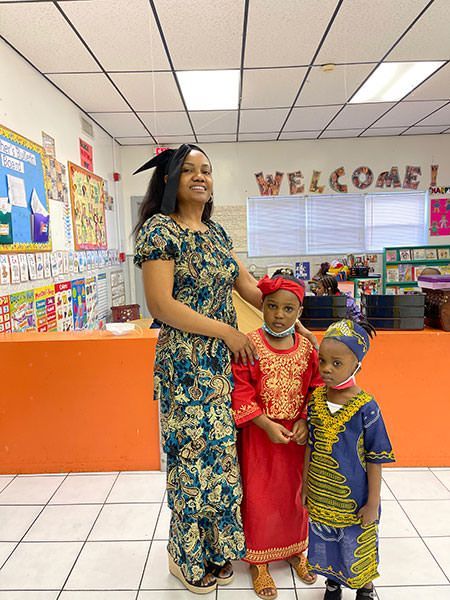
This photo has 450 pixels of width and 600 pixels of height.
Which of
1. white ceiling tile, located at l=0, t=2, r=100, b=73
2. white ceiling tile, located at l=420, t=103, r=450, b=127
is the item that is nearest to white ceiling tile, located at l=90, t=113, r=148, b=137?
white ceiling tile, located at l=0, t=2, r=100, b=73

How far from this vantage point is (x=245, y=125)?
16.7 ft

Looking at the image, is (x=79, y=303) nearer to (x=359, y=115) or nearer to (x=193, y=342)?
(x=193, y=342)

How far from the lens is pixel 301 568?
1.66 metres

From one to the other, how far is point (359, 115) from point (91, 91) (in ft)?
9.57

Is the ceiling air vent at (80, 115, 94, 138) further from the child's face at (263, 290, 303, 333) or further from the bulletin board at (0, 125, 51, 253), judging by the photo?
the child's face at (263, 290, 303, 333)

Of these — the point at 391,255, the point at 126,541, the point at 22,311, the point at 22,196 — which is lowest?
the point at 126,541

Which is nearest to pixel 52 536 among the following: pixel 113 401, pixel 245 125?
pixel 113 401

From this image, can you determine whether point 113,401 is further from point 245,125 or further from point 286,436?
point 245,125

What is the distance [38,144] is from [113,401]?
2.19m

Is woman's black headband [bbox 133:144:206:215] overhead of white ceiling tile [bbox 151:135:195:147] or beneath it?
beneath

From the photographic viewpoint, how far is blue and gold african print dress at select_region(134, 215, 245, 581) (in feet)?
4.64

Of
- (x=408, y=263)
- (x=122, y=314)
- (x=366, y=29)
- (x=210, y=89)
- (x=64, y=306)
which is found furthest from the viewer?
(x=408, y=263)

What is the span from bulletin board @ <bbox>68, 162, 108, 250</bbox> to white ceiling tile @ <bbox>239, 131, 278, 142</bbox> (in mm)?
1940

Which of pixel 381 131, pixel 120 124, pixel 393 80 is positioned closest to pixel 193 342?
pixel 393 80
